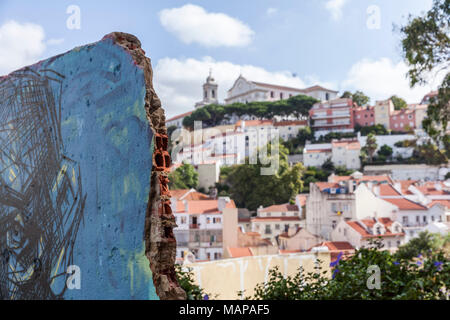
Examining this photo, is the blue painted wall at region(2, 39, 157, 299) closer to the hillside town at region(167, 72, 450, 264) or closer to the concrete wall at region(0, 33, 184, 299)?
the concrete wall at region(0, 33, 184, 299)

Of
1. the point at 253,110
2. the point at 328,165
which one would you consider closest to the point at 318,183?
the point at 328,165

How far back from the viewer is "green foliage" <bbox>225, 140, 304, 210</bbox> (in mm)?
40375

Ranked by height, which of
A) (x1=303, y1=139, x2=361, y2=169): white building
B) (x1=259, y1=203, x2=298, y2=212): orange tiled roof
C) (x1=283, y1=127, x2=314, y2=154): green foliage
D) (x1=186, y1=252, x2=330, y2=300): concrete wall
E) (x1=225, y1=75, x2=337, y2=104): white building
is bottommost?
(x1=186, y1=252, x2=330, y2=300): concrete wall

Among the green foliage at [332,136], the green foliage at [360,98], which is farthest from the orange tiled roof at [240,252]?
the green foliage at [360,98]

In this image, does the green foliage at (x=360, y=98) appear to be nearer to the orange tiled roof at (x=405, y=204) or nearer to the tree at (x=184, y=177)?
the tree at (x=184, y=177)

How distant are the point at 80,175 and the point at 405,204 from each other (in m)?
31.0

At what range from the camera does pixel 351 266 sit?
4297mm

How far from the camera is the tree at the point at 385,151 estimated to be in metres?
49.7

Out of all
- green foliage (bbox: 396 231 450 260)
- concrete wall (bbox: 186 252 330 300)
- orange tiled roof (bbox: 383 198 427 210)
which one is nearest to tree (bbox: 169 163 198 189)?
orange tiled roof (bbox: 383 198 427 210)

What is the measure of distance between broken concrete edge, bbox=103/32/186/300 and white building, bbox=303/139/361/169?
1895 inches

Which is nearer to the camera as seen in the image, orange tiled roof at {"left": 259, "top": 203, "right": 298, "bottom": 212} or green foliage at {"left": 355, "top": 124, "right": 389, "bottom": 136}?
orange tiled roof at {"left": 259, "top": 203, "right": 298, "bottom": 212}

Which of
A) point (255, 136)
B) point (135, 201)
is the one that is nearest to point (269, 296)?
point (135, 201)

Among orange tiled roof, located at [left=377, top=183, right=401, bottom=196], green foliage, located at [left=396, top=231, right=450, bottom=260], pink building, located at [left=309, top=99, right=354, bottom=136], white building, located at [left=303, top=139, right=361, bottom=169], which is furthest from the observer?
pink building, located at [left=309, top=99, right=354, bottom=136]

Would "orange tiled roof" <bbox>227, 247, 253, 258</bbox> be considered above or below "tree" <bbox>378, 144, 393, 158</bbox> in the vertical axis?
below
